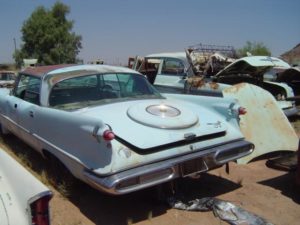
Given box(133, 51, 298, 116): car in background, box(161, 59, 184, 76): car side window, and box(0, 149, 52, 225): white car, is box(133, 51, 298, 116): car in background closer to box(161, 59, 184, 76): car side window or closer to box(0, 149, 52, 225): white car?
box(161, 59, 184, 76): car side window

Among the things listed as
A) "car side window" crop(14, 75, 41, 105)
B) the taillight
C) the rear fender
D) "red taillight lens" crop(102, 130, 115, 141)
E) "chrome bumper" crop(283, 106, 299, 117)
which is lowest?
"chrome bumper" crop(283, 106, 299, 117)

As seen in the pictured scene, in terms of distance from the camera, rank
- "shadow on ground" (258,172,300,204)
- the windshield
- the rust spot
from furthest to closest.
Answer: the rust spot → the windshield → "shadow on ground" (258,172,300,204)

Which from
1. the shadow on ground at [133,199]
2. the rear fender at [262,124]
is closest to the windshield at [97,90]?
the shadow on ground at [133,199]

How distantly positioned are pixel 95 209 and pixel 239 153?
68.4 inches

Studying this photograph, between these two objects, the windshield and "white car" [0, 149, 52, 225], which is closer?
"white car" [0, 149, 52, 225]

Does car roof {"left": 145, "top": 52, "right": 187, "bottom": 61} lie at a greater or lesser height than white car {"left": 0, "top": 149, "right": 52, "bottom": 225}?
greater

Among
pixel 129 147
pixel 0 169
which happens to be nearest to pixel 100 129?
pixel 129 147

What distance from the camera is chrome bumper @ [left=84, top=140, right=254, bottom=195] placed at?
3297mm

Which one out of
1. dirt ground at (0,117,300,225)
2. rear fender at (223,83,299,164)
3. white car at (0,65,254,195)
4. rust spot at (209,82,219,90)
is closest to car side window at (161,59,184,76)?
rust spot at (209,82,219,90)

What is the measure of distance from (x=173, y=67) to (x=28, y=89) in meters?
4.04

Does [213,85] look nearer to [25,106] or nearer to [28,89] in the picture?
[28,89]

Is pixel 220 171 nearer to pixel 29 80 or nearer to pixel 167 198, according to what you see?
pixel 167 198

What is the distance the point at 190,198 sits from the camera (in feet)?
13.8

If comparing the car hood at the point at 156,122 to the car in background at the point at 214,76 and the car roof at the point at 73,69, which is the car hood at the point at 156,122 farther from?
the car in background at the point at 214,76
